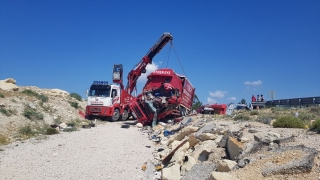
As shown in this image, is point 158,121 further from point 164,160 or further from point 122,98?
point 164,160

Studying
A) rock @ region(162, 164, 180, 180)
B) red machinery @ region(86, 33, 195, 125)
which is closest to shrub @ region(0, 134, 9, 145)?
red machinery @ region(86, 33, 195, 125)

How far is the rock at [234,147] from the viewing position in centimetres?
705

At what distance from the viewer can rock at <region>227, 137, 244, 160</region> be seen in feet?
23.1

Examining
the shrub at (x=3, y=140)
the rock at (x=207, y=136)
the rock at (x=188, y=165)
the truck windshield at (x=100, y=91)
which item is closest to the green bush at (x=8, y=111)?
the shrub at (x=3, y=140)

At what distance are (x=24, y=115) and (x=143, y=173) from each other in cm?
1222

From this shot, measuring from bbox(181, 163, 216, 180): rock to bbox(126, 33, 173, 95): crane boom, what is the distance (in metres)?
15.3

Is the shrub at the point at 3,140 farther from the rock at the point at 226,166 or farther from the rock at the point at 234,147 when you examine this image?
the rock at the point at 226,166

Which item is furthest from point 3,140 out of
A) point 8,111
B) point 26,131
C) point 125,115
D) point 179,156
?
point 125,115

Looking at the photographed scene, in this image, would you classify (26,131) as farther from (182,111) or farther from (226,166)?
(226,166)

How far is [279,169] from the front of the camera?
491 centimetres

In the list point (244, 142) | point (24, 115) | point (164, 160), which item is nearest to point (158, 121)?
point (24, 115)

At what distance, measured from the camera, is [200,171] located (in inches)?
263

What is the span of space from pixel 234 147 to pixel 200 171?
1.29 meters

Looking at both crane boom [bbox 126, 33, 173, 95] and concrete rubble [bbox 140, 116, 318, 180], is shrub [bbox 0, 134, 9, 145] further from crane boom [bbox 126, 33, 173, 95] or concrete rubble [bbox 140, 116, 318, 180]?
crane boom [bbox 126, 33, 173, 95]
